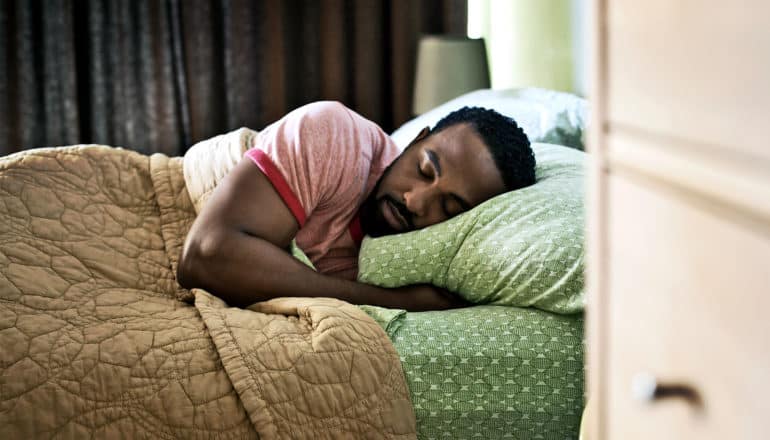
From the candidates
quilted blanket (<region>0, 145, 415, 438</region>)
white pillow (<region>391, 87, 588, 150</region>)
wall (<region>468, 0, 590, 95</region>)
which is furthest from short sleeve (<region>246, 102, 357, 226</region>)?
wall (<region>468, 0, 590, 95</region>)

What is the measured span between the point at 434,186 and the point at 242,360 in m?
0.57

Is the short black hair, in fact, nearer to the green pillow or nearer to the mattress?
the green pillow

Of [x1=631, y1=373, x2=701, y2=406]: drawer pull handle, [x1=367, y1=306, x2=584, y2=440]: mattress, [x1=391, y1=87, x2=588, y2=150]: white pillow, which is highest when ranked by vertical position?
[x1=391, y1=87, x2=588, y2=150]: white pillow

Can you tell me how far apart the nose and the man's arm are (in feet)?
0.55

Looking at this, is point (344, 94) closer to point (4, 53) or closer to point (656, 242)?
point (4, 53)

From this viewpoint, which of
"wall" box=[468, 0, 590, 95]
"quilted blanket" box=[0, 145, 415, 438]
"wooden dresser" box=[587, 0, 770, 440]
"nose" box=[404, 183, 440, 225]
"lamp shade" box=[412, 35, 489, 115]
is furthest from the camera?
"lamp shade" box=[412, 35, 489, 115]

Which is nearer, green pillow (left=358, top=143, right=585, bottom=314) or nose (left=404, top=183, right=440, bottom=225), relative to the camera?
green pillow (left=358, top=143, right=585, bottom=314)

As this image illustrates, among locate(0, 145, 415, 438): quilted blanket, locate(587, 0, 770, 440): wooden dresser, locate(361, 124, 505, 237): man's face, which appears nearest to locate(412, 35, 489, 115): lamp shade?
locate(361, 124, 505, 237): man's face

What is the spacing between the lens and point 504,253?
4.44 ft

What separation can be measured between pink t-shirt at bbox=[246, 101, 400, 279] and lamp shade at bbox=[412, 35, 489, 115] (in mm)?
1354

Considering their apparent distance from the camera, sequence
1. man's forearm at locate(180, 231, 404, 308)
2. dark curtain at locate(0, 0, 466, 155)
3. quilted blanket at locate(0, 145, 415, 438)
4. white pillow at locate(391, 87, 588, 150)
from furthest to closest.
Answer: dark curtain at locate(0, 0, 466, 155)
white pillow at locate(391, 87, 588, 150)
man's forearm at locate(180, 231, 404, 308)
quilted blanket at locate(0, 145, 415, 438)

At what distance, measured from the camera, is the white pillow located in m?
1.99

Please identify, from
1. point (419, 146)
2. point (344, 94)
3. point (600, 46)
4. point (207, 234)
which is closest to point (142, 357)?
point (207, 234)

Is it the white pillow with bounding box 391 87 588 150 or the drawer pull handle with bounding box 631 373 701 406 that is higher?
the white pillow with bounding box 391 87 588 150
